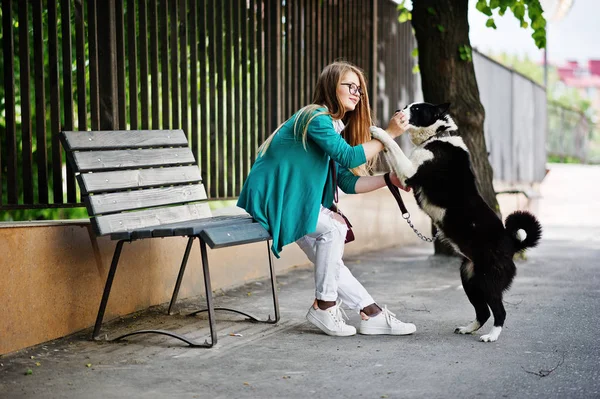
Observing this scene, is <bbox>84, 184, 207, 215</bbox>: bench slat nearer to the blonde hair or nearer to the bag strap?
the blonde hair

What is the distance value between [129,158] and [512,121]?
431 inches

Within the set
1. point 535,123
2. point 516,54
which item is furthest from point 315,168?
point 516,54

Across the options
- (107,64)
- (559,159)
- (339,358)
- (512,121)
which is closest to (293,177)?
(339,358)

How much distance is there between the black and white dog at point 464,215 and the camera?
14.0 feet

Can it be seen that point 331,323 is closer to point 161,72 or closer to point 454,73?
point 161,72

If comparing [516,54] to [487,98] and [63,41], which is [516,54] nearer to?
[487,98]

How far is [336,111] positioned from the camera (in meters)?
4.58

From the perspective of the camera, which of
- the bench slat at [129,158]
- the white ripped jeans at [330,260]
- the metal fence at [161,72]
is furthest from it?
the metal fence at [161,72]

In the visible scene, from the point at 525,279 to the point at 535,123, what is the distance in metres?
10.9

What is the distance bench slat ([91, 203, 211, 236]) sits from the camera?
4.12 m

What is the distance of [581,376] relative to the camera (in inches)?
141

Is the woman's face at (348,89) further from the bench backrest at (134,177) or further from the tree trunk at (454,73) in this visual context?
the tree trunk at (454,73)

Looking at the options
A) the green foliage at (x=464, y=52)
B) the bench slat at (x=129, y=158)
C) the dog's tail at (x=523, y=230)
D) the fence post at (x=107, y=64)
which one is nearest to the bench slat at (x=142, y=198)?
the bench slat at (x=129, y=158)

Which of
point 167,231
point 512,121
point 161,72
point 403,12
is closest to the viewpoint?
point 167,231
